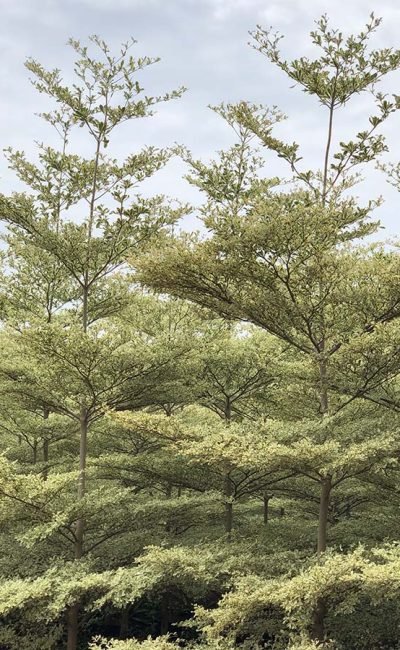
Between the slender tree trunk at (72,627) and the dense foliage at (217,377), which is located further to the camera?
the slender tree trunk at (72,627)

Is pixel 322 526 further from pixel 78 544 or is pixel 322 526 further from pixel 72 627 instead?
pixel 72 627

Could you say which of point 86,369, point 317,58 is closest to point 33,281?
point 86,369

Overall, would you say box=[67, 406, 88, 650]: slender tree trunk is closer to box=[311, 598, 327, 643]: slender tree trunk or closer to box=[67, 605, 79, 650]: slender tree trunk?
box=[67, 605, 79, 650]: slender tree trunk

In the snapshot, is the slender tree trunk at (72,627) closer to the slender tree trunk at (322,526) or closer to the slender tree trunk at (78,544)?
the slender tree trunk at (78,544)

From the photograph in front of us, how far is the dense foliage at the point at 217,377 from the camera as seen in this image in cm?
713

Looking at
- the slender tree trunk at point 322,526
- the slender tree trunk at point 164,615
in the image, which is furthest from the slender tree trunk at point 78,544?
the slender tree trunk at point 322,526

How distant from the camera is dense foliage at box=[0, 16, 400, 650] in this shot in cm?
713

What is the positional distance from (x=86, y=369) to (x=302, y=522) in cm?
608

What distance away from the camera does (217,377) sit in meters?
11.5

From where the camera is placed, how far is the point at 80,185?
385 inches

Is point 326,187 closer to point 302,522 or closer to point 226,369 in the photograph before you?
point 226,369

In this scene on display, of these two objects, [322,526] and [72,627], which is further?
[72,627]

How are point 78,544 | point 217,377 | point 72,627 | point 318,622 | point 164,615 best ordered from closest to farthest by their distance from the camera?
point 318,622
point 72,627
point 78,544
point 217,377
point 164,615

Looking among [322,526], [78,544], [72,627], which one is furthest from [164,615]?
[322,526]
